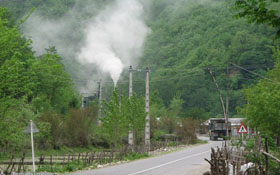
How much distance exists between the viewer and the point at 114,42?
90.9 metres

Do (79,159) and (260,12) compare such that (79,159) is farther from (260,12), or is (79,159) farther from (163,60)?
(163,60)

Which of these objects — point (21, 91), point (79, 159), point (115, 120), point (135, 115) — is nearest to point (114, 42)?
point (135, 115)

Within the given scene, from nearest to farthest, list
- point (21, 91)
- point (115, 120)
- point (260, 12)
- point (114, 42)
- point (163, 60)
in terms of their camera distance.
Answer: point (260, 12), point (21, 91), point (115, 120), point (114, 42), point (163, 60)

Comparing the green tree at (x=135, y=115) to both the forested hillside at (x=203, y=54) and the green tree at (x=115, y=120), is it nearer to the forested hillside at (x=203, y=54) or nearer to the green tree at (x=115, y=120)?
the green tree at (x=115, y=120)

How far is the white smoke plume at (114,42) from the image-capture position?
6466 cm

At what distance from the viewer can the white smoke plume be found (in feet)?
212

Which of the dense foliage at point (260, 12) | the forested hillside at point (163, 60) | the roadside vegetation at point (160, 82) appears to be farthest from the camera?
the forested hillside at point (163, 60)

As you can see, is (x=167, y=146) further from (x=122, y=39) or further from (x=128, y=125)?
(x=122, y=39)

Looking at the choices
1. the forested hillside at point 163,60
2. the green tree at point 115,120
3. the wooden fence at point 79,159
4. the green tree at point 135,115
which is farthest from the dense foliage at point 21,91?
the green tree at point 135,115

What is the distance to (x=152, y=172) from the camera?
67.7ft

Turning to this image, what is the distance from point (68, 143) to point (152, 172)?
23435 mm

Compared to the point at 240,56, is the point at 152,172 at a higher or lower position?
lower

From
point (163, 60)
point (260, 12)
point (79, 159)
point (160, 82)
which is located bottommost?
point (79, 159)

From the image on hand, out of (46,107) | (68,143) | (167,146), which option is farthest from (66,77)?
(167,146)
